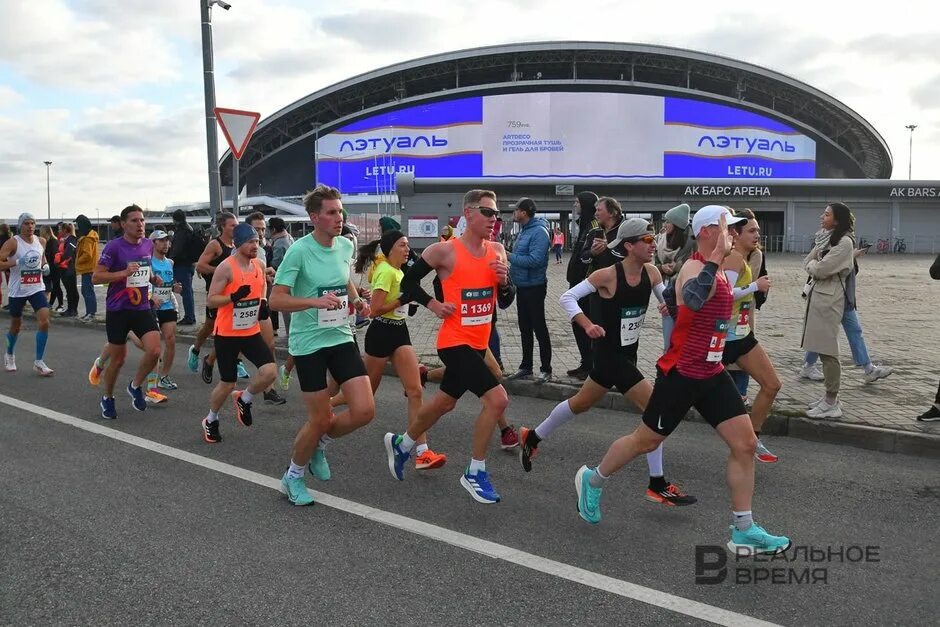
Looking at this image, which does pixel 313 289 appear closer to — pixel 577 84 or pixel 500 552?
pixel 500 552

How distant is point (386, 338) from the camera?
583cm

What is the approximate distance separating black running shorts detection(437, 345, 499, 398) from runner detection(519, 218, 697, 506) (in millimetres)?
647

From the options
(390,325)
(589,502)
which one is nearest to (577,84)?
(390,325)

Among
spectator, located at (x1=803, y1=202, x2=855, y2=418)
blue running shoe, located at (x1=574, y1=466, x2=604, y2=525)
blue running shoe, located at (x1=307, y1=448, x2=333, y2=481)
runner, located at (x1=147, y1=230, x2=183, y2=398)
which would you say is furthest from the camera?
runner, located at (x1=147, y1=230, x2=183, y2=398)

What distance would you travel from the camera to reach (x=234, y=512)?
4.35 meters

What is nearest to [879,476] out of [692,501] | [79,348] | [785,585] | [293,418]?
[692,501]

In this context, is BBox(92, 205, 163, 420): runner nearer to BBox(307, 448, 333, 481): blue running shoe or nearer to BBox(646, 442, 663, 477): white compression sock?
BBox(307, 448, 333, 481): blue running shoe

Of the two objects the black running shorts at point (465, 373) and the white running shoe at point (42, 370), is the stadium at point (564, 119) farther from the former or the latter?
the black running shorts at point (465, 373)

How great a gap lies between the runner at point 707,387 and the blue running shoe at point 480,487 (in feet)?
2.12

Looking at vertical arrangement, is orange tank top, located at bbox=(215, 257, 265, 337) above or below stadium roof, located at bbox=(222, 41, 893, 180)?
below

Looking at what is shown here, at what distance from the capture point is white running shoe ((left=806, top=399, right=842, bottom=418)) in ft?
20.4

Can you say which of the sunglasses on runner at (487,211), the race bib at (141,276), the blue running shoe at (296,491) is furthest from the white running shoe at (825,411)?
the race bib at (141,276)

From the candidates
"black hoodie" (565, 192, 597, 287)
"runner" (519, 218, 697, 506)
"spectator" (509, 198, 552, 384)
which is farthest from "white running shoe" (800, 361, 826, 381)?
"runner" (519, 218, 697, 506)

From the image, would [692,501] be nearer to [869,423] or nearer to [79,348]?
[869,423]
